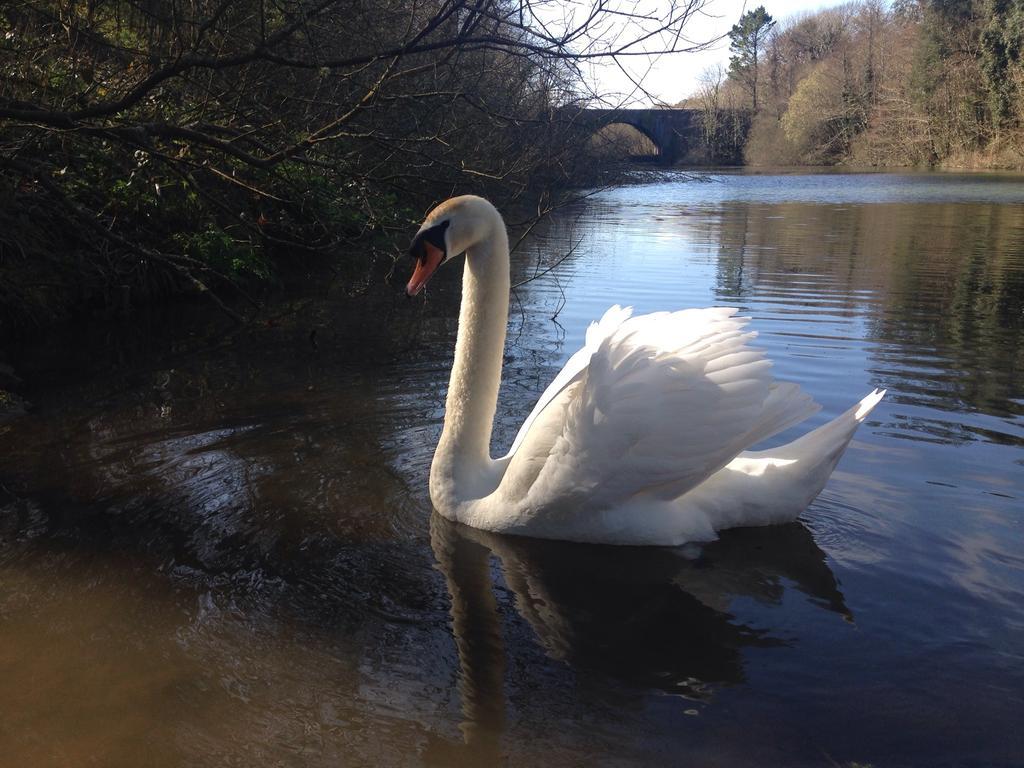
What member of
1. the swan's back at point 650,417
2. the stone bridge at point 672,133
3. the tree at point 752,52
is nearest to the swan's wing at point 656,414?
the swan's back at point 650,417

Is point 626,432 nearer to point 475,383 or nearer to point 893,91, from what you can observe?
point 475,383

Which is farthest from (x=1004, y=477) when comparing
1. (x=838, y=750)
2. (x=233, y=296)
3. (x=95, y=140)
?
(x=233, y=296)

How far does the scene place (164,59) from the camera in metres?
6.18

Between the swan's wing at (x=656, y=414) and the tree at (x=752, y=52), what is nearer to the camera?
the swan's wing at (x=656, y=414)

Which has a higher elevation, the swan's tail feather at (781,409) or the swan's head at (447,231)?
the swan's head at (447,231)

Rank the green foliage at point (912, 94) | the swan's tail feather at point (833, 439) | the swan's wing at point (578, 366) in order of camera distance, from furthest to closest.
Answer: the green foliage at point (912, 94)
the swan's wing at point (578, 366)
the swan's tail feather at point (833, 439)

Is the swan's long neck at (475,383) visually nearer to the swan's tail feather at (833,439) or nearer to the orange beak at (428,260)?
the orange beak at (428,260)

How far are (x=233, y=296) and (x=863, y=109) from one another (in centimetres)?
6806

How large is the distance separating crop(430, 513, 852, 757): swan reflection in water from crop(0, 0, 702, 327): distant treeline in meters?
2.57

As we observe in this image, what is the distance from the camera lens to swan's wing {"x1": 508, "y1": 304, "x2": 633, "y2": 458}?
4730 millimetres

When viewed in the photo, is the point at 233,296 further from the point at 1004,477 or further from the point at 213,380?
the point at 1004,477

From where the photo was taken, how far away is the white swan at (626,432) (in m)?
4.30

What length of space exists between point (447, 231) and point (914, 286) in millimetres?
9610

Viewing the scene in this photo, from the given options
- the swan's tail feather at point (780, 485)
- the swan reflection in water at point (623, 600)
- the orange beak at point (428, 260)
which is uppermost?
the orange beak at point (428, 260)
